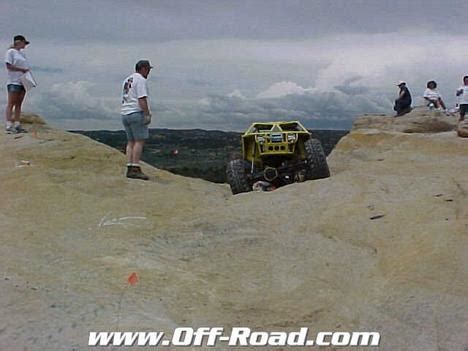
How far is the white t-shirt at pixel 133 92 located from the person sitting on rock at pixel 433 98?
1204cm

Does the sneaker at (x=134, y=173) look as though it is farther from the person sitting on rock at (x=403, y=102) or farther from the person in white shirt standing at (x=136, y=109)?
the person sitting on rock at (x=403, y=102)

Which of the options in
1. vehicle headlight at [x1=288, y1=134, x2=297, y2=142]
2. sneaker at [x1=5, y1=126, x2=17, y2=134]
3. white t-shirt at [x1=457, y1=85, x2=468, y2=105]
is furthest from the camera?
white t-shirt at [x1=457, y1=85, x2=468, y2=105]

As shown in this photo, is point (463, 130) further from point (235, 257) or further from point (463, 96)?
point (235, 257)

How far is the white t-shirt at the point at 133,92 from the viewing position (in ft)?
27.2

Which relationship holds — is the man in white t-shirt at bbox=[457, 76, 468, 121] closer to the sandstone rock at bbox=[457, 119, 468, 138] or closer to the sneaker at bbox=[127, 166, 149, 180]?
the sandstone rock at bbox=[457, 119, 468, 138]

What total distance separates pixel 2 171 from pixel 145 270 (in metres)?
4.53

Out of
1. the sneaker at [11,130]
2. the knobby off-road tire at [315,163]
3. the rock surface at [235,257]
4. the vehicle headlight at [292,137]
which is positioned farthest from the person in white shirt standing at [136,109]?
the sneaker at [11,130]

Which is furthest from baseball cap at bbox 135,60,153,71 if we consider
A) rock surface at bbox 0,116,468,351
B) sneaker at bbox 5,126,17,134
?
sneaker at bbox 5,126,17,134

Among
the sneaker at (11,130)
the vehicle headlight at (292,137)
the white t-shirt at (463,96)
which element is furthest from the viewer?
the white t-shirt at (463,96)

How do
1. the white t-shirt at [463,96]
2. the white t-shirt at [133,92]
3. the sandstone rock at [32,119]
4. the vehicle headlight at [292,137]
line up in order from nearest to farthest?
the white t-shirt at [133,92] → the vehicle headlight at [292,137] → the sandstone rock at [32,119] → the white t-shirt at [463,96]

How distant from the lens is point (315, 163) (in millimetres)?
9031

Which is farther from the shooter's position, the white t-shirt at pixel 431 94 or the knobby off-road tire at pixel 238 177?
the white t-shirt at pixel 431 94

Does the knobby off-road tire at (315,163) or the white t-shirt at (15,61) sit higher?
the white t-shirt at (15,61)

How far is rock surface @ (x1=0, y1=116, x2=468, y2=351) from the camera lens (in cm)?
407
